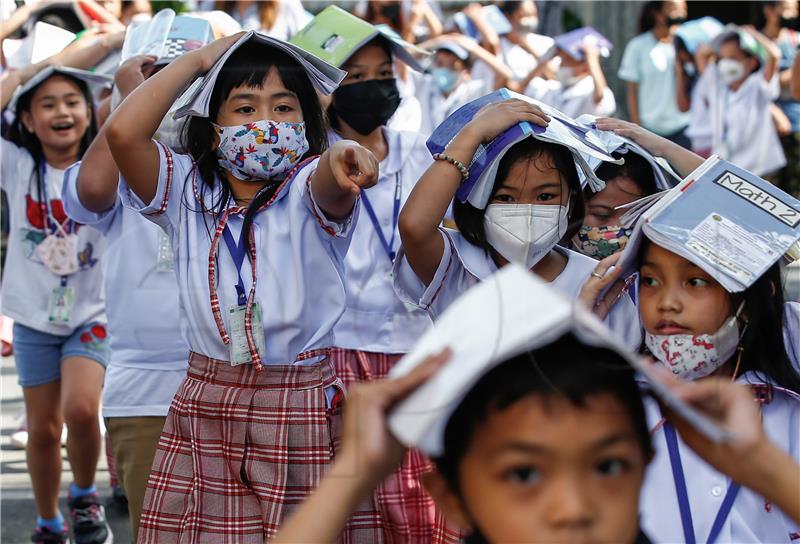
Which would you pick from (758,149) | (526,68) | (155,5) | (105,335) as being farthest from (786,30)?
(105,335)

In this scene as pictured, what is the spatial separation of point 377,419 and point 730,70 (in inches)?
324

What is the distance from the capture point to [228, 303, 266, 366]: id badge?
289cm

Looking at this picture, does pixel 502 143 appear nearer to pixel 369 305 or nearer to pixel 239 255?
pixel 239 255

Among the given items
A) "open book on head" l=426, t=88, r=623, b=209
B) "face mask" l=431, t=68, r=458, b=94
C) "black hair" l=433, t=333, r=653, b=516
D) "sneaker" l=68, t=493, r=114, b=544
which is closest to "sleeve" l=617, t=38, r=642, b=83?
"face mask" l=431, t=68, r=458, b=94

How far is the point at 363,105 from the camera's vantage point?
4.21 meters

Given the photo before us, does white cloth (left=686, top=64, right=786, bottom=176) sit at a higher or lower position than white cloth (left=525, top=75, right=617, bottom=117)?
lower

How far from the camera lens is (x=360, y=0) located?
25.1 ft

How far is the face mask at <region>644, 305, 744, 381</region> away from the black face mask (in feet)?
6.09

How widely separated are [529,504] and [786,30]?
30.0 ft

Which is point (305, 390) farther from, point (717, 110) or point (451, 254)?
point (717, 110)

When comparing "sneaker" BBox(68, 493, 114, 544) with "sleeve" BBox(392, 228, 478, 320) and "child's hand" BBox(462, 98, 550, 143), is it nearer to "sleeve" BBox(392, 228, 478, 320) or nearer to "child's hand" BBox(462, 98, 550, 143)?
"sleeve" BBox(392, 228, 478, 320)

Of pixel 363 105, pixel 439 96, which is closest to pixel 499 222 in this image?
pixel 363 105

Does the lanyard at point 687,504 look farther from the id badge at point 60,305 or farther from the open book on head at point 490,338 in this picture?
the id badge at point 60,305

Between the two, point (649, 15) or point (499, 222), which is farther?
point (649, 15)
